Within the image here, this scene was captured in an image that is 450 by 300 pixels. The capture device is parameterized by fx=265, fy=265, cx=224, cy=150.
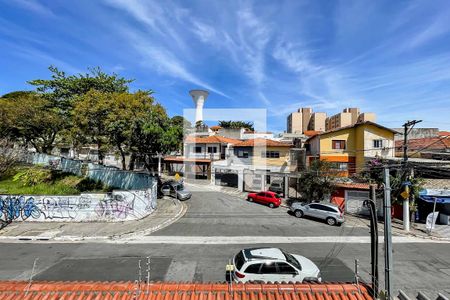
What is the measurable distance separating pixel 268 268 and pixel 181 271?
4.60 m

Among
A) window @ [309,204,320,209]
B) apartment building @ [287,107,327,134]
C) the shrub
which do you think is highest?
apartment building @ [287,107,327,134]

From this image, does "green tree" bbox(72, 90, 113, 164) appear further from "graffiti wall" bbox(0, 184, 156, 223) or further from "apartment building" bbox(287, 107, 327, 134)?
"apartment building" bbox(287, 107, 327, 134)

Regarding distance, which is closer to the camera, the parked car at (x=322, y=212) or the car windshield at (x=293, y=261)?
the car windshield at (x=293, y=261)

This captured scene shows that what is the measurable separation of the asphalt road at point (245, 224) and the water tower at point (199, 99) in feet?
166

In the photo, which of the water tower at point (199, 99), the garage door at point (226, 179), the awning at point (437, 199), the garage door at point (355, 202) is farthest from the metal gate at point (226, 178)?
the water tower at point (199, 99)

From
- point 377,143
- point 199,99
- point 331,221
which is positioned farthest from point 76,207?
point 199,99

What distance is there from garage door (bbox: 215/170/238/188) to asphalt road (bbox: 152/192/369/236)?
9.62m

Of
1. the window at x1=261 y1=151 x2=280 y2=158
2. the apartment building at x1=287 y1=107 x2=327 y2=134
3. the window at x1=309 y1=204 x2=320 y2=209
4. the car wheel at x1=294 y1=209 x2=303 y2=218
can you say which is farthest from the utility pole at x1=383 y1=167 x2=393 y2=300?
the apartment building at x1=287 y1=107 x2=327 y2=134

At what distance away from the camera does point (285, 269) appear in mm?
11141

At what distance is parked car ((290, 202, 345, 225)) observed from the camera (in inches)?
882

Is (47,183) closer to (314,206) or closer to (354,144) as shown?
(314,206)

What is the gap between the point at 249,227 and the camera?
21172 millimetres

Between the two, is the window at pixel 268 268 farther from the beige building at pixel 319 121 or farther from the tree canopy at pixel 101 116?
the beige building at pixel 319 121

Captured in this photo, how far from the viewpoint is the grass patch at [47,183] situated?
25781 millimetres
